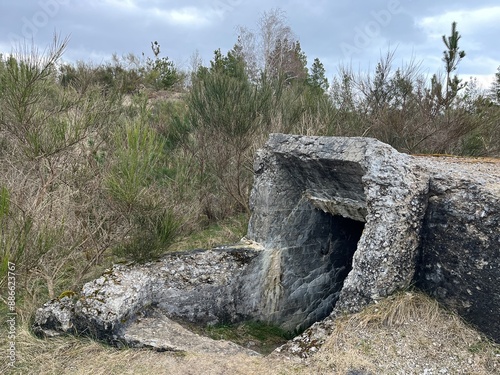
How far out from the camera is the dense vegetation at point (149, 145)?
4.38 m

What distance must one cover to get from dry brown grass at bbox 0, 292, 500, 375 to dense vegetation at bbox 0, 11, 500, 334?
0.91m

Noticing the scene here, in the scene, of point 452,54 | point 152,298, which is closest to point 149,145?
point 152,298

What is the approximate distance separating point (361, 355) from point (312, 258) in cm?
217

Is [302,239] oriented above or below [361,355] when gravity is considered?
above

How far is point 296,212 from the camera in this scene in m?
4.95

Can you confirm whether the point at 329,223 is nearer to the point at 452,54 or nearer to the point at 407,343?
the point at 407,343

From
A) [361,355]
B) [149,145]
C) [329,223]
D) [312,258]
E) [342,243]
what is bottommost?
[361,355]

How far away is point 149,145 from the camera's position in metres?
4.31

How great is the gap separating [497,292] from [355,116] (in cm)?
674

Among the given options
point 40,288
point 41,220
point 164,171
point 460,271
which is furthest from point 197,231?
point 460,271

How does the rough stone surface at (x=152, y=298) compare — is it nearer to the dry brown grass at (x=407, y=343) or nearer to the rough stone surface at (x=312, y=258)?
the rough stone surface at (x=312, y=258)

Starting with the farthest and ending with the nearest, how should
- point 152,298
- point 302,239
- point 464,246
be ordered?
point 302,239
point 152,298
point 464,246

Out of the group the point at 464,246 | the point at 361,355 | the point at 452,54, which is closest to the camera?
the point at 361,355

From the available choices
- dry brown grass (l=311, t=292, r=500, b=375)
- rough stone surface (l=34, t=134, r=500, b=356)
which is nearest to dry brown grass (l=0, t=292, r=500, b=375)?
dry brown grass (l=311, t=292, r=500, b=375)
